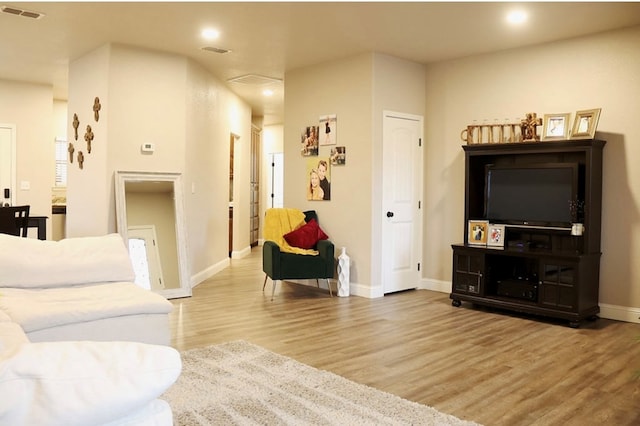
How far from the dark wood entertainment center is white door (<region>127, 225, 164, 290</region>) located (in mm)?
3152

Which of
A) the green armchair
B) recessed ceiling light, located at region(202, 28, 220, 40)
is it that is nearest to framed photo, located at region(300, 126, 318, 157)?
the green armchair

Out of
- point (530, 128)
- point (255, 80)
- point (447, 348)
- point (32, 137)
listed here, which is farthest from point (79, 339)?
point (32, 137)

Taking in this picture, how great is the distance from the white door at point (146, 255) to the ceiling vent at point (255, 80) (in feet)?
8.20

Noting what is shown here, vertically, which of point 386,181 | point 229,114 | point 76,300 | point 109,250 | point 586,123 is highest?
A: point 229,114

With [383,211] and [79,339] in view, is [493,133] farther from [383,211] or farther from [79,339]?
[79,339]

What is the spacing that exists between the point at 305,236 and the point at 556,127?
2814 mm

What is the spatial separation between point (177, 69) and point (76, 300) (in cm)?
368

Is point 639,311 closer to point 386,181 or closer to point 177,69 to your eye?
point 386,181

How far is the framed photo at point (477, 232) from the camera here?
18.4 feet

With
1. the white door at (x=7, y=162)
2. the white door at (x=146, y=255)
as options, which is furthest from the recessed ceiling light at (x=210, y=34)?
the white door at (x=7, y=162)

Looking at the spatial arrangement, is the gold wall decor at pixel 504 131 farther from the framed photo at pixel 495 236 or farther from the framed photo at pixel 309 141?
the framed photo at pixel 309 141

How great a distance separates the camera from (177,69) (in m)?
6.18

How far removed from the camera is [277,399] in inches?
116

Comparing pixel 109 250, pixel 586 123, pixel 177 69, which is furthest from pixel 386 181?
pixel 109 250
